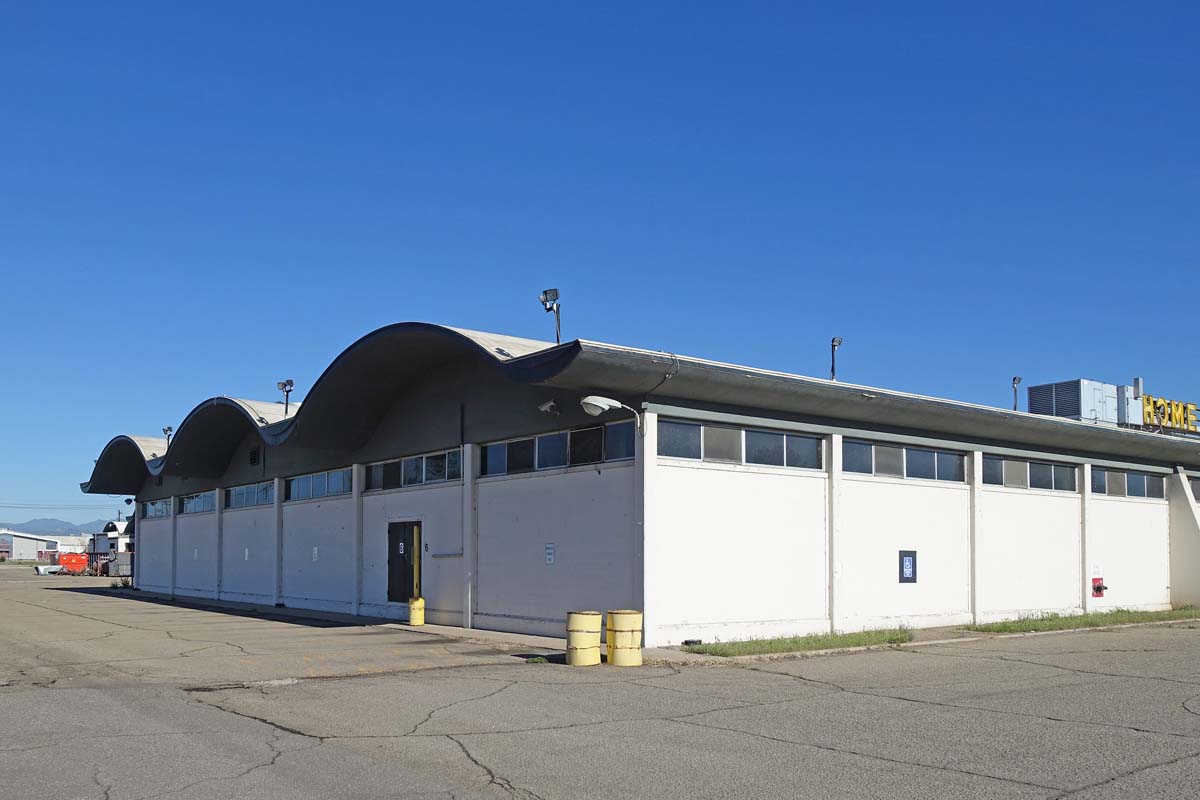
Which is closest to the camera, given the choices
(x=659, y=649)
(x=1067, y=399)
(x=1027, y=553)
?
(x=659, y=649)

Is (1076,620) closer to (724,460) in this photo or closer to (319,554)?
(724,460)

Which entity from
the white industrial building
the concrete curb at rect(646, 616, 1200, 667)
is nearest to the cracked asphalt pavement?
the concrete curb at rect(646, 616, 1200, 667)

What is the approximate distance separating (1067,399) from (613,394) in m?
19.9

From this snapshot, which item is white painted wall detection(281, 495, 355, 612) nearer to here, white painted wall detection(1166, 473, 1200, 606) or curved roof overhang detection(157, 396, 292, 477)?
curved roof overhang detection(157, 396, 292, 477)

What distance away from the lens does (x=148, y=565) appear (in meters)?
48.5

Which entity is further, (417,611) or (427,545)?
(427,545)

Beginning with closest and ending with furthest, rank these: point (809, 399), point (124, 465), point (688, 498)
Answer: point (688, 498) → point (809, 399) → point (124, 465)

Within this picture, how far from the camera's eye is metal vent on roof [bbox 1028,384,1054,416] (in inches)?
1347

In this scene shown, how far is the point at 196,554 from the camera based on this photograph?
139ft

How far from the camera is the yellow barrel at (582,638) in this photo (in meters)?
16.8

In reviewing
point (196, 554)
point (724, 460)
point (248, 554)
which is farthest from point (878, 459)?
point (196, 554)

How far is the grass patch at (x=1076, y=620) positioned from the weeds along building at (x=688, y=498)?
534mm

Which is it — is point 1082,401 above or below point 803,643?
above

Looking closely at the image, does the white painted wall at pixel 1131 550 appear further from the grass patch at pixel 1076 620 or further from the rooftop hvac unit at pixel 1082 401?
the rooftop hvac unit at pixel 1082 401
